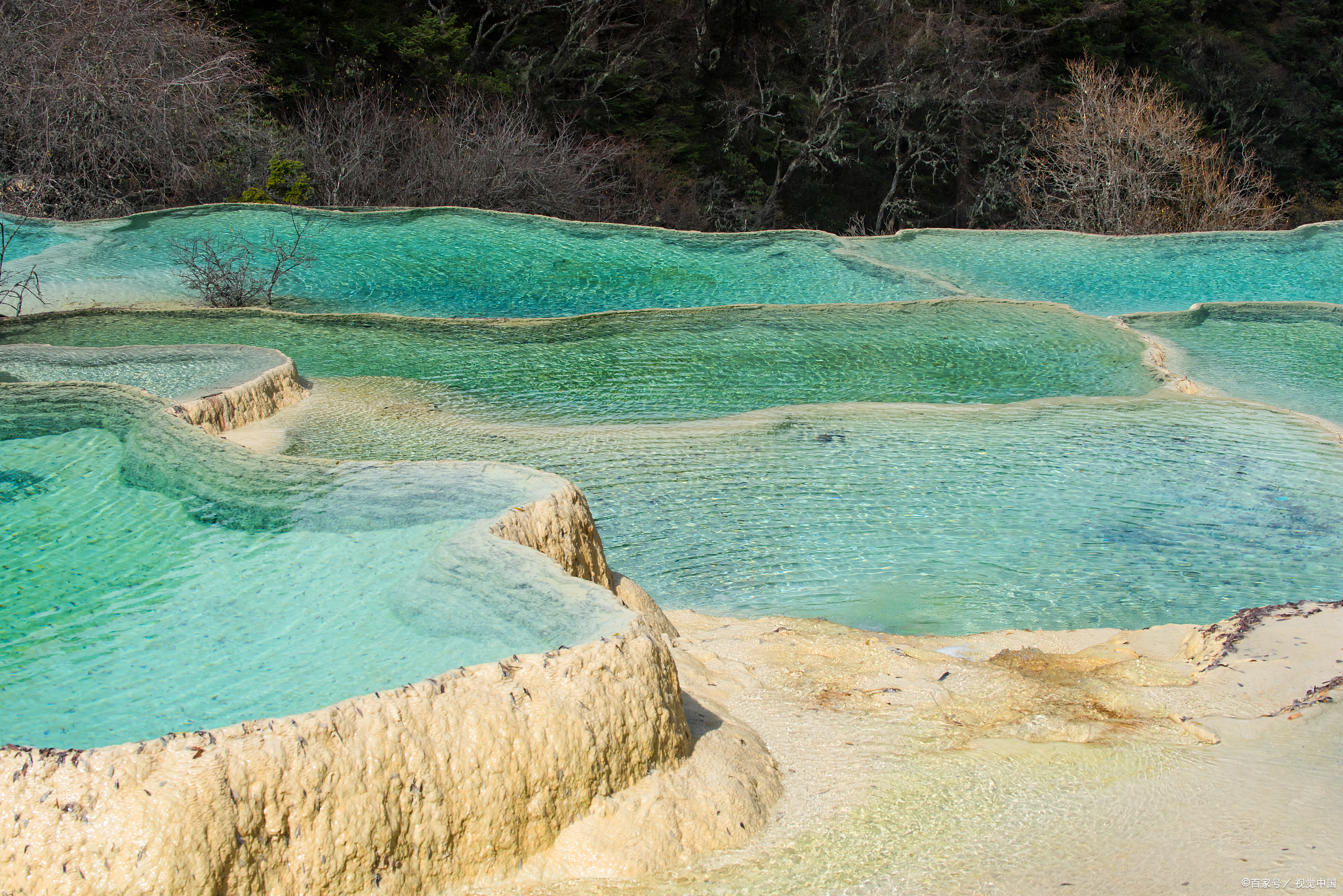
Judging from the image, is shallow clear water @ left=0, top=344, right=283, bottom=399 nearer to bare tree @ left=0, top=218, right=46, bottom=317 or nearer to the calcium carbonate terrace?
the calcium carbonate terrace

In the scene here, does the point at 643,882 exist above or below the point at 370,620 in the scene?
below

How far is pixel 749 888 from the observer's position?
1966mm

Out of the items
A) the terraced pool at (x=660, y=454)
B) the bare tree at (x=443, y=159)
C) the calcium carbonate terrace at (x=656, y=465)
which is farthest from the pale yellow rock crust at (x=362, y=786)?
the bare tree at (x=443, y=159)

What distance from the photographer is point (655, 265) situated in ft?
29.6

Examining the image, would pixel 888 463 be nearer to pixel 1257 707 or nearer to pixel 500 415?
pixel 500 415

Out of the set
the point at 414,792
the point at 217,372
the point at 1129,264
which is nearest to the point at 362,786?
the point at 414,792

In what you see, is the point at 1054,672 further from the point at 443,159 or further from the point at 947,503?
the point at 443,159

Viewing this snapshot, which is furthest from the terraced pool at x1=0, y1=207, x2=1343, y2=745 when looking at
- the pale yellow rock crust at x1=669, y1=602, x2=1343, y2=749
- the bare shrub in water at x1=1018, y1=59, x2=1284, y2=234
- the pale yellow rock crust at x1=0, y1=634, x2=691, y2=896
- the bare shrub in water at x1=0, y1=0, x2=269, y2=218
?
the bare shrub in water at x1=1018, y1=59, x2=1284, y2=234

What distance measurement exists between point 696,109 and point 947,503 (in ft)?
47.7

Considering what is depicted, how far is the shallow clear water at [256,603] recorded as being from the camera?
2.24 meters

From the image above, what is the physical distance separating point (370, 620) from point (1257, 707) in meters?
1.99

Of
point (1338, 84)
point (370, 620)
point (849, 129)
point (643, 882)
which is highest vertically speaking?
point (1338, 84)

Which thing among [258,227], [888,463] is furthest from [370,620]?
[258,227]

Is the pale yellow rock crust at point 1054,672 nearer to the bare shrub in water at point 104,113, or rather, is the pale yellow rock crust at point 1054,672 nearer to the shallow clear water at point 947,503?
the shallow clear water at point 947,503
